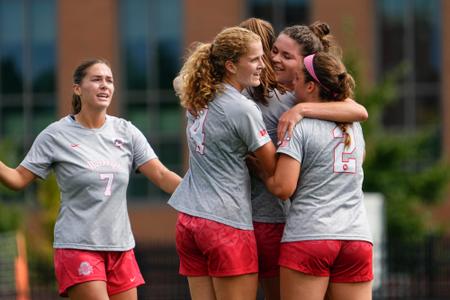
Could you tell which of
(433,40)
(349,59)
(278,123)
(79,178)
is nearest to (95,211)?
(79,178)

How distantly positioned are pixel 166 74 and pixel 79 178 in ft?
104

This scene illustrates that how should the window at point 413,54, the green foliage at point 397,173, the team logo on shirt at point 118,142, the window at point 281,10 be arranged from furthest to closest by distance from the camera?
1. the window at point 281,10
2. the window at point 413,54
3. the green foliage at point 397,173
4. the team logo on shirt at point 118,142

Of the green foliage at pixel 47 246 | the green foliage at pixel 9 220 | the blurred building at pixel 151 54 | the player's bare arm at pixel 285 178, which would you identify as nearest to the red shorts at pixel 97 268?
the player's bare arm at pixel 285 178

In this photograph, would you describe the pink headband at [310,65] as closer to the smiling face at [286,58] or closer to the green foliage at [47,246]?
the smiling face at [286,58]

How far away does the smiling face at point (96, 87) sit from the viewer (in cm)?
747

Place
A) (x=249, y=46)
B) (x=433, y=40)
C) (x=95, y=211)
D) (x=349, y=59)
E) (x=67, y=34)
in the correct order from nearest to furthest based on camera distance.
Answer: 1. (x=249, y=46)
2. (x=95, y=211)
3. (x=349, y=59)
4. (x=433, y=40)
5. (x=67, y=34)

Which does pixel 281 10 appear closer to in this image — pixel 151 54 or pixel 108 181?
pixel 151 54

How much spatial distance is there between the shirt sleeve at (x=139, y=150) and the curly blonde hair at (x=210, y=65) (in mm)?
960

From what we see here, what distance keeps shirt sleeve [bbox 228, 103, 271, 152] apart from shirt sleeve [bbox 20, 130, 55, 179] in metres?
1.48

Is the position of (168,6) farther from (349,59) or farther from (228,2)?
(349,59)

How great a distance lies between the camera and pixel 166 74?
38969mm

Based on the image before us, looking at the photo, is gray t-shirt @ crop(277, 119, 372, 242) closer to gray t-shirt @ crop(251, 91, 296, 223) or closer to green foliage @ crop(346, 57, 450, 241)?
gray t-shirt @ crop(251, 91, 296, 223)

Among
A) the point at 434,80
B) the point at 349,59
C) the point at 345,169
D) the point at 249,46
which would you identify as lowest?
the point at 434,80

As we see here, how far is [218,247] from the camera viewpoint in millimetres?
6605
